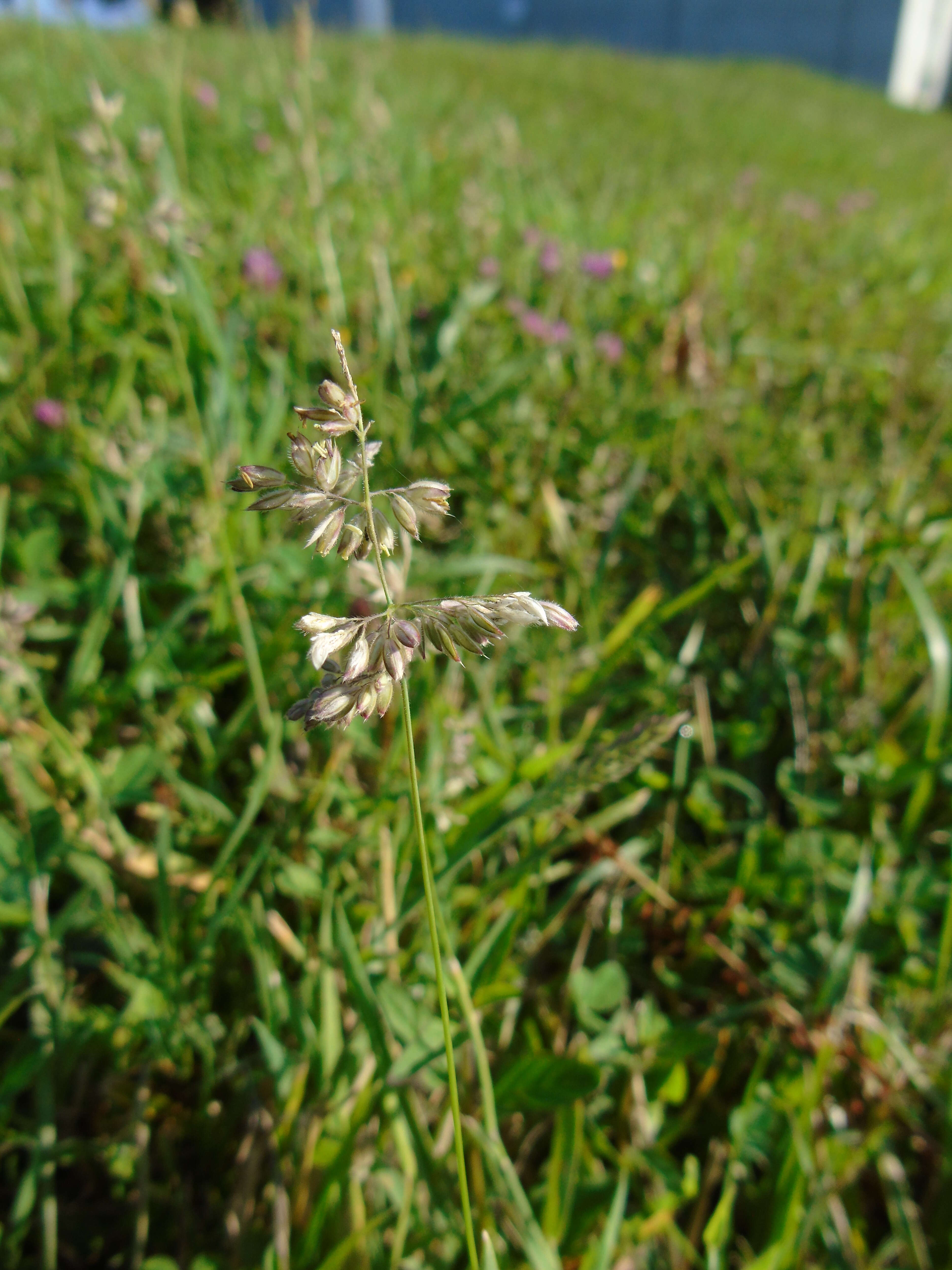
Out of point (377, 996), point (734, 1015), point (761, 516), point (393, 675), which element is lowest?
point (734, 1015)

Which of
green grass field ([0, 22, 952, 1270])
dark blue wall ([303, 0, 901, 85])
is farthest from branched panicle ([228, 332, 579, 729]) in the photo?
dark blue wall ([303, 0, 901, 85])

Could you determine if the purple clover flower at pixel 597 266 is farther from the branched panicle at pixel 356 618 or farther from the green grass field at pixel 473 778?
the branched panicle at pixel 356 618

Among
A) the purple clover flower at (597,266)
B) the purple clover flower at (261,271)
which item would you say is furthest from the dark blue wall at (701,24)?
the purple clover flower at (261,271)

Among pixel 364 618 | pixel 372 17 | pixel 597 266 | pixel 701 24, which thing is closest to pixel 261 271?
pixel 597 266

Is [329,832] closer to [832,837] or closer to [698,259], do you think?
[832,837]

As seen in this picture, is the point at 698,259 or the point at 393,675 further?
the point at 698,259

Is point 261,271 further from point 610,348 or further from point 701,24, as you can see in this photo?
point 701,24

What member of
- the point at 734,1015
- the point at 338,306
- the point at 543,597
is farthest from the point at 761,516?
the point at 338,306
